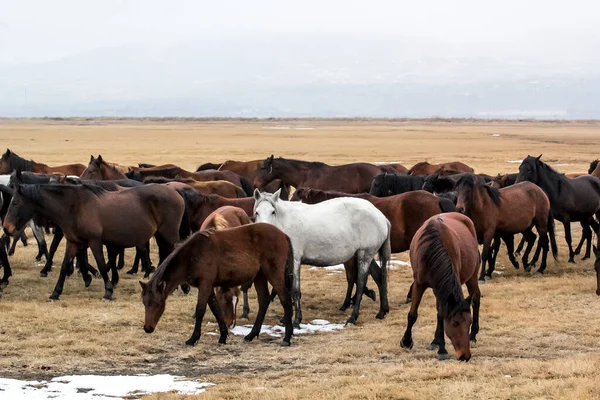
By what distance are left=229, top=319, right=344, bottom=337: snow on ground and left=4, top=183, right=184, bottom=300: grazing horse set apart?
269 cm

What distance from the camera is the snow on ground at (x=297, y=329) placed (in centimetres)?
1002

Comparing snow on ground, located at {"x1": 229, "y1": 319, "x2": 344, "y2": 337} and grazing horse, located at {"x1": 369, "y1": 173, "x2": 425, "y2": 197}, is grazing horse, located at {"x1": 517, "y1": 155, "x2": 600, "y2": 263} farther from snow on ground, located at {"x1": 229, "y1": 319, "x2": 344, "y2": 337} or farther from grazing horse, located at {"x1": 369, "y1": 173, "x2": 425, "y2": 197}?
snow on ground, located at {"x1": 229, "y1": 319, "x2": 344, "y2": 337}

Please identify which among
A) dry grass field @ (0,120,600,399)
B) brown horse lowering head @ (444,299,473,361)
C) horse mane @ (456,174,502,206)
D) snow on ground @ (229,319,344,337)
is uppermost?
horse mane @ (456,174,502,206)

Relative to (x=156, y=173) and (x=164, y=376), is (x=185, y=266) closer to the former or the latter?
(x=164, y=376)

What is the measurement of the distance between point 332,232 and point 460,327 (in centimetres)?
296

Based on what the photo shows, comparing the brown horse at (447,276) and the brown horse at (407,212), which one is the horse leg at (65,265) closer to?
the brown horse at (407,212)

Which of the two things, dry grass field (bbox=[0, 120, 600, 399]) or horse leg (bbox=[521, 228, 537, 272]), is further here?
horse leg (bbox=[521, 228, 537, 272])

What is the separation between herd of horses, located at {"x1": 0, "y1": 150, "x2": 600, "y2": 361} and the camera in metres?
8.91

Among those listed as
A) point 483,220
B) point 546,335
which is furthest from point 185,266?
point 483,220

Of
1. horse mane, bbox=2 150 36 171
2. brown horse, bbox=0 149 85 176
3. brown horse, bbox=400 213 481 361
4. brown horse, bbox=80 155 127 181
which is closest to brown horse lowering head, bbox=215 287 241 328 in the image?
brown horse, bbox=400 213 481 361

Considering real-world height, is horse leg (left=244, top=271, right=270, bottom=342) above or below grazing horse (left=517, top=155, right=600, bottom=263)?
below

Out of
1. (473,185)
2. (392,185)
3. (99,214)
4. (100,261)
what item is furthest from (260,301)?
(392,185)

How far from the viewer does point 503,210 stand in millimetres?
14000

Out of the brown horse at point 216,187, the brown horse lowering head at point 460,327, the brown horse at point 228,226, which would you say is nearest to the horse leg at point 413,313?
the brown horse lowering head at point 460,327
